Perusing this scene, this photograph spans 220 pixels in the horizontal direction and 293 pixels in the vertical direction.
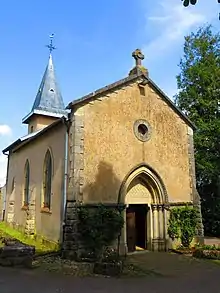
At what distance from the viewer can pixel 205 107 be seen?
69.9 ft

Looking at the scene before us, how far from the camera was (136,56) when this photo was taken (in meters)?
15.3

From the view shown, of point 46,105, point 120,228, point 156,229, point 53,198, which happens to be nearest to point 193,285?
point 120,228

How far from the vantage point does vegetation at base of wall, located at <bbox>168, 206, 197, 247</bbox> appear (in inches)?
552

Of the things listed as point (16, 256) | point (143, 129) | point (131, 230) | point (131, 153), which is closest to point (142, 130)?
point (143, 129)

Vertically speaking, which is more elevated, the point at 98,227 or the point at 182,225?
the point at 98,227

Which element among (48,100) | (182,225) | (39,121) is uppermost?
(48,100)

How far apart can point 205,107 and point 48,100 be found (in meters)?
12.9

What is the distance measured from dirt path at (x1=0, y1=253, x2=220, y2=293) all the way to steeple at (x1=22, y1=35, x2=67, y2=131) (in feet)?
55.0

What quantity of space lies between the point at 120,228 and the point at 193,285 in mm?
4044

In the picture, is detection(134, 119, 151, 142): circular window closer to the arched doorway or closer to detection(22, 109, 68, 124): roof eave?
the arched doorway

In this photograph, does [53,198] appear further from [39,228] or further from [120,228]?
[120,228]

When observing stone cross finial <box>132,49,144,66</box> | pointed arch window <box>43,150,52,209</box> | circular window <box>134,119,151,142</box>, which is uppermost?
stone cross finial <box>132,49,144,66</box>

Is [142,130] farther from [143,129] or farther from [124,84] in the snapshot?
[124,84]

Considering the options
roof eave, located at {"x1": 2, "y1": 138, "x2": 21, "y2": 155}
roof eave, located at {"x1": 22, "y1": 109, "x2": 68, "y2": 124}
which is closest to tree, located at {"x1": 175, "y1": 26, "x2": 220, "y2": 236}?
roof eave, located at {"x1": 22, "y1": 109, "x2": 68, "y2": 124}
